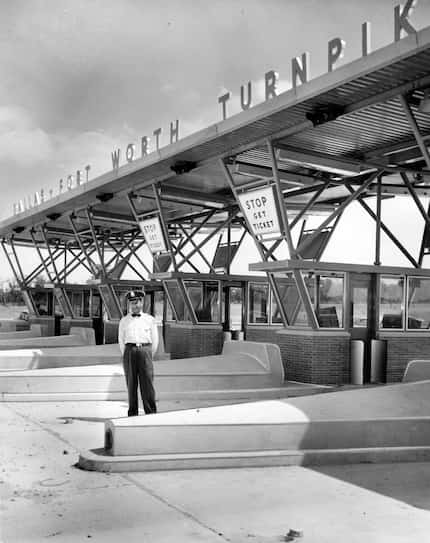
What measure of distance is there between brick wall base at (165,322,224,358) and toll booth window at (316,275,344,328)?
5144mm

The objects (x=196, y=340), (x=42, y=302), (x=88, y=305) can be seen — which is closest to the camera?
(x=196, y=340)

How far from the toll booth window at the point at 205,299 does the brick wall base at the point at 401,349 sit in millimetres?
5677

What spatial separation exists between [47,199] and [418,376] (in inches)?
603

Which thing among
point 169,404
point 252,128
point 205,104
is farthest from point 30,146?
point 169,404

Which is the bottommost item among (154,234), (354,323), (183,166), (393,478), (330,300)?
(393,478)

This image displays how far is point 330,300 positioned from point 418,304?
209 cm

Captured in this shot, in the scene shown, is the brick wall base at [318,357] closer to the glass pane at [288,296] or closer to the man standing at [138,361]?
the glass pane at [288,296]

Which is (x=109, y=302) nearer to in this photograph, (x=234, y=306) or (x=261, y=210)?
(x=234, y=306)

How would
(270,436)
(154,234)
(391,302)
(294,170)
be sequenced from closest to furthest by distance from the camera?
1. (270,436)
2. (391,302)
3. (294,170)
4. (154,234)

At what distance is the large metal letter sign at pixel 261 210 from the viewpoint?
14.2 meters

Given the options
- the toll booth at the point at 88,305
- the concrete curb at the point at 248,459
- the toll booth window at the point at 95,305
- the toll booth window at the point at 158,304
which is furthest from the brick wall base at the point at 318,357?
the toll booth window at the point at 95,305

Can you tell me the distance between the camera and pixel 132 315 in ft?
32.1

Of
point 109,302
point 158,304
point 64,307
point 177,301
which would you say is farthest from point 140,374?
point 64,307

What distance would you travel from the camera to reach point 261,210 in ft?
47.7
